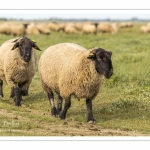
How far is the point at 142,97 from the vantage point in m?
13.9

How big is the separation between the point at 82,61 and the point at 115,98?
311 cm

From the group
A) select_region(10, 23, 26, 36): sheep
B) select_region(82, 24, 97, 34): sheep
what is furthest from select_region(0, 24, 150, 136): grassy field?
select_region(82, 24, 97, 34): sheep

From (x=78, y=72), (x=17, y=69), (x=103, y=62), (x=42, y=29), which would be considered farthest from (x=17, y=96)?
(x=42, y=29)

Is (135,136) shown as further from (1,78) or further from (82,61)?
(1,78)

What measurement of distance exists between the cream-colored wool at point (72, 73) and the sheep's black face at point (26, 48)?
Result: 0.96m

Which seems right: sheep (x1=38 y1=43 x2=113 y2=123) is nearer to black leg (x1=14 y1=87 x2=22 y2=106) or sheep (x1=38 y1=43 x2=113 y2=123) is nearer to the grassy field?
the grassy field

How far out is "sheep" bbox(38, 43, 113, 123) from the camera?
1142cm

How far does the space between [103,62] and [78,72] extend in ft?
2.53

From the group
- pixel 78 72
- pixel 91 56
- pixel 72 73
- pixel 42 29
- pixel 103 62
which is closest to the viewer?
pixel 103 62

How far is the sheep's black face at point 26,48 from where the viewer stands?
1364cm

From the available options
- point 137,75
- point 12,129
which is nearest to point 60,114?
point 12,129

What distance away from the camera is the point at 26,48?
1361cm

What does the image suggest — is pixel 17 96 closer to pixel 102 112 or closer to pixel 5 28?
pixel 102 112

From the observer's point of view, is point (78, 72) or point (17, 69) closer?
point (78, 72)
